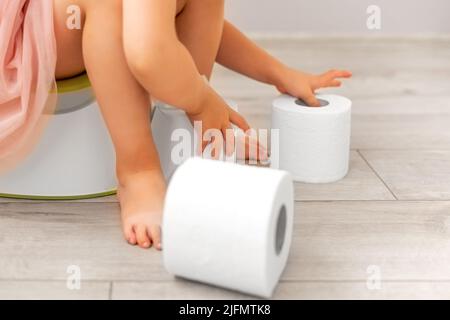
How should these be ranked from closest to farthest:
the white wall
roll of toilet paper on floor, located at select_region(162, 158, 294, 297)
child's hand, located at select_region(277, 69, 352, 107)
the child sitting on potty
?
roll of toilet paper on floor, located at select_region(162, 158, 294, 297) < the child sitting on potty < child's hand, located at select_region(277, 69, 352, 107) < the white wall

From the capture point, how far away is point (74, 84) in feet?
2.98

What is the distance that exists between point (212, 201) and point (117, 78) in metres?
0.25

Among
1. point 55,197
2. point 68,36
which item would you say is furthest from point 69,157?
point 68,36

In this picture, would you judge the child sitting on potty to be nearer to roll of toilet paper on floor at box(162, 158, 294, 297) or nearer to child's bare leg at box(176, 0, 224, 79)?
child's bare leg at box(176, 0, 224, 79)

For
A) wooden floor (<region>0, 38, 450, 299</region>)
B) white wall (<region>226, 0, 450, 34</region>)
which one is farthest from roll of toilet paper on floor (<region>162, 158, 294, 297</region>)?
white wall (<region>226, 0, 450, 34</region>)

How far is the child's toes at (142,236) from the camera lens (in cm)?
80

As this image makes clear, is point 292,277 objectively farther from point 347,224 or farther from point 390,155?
point 390,155

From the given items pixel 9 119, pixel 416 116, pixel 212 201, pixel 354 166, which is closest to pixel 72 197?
pixel 9 119

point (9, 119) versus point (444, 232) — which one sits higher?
point (9, 119)

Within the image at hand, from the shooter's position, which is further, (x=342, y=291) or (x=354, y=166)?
(x=354, y=166)

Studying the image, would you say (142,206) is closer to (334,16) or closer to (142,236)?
(142,236)

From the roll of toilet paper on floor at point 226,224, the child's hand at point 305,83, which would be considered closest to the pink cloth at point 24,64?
the roll of toilet paper on floor at point 226,224

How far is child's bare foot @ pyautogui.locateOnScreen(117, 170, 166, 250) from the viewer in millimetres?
805

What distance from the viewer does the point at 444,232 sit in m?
0.84
